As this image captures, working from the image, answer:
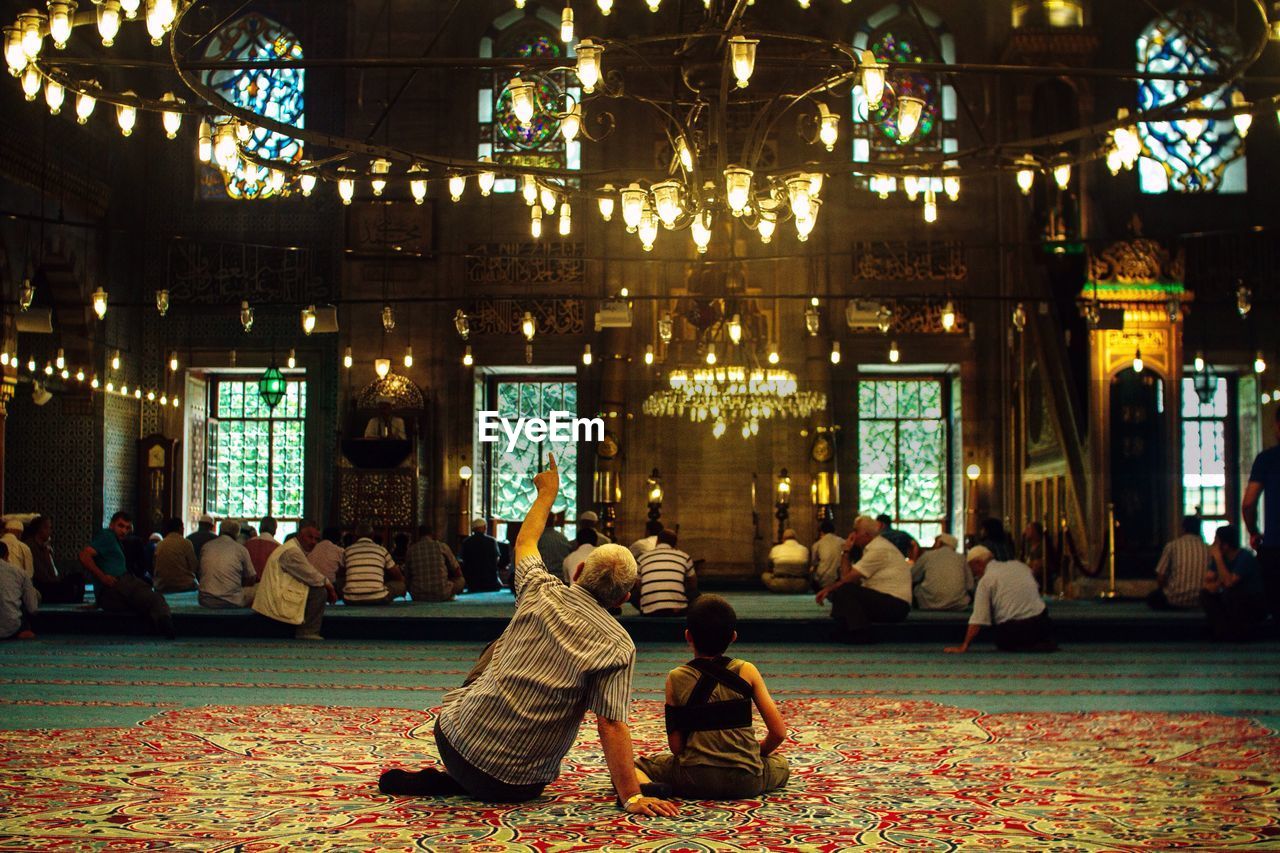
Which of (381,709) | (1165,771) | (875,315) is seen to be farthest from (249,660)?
(875,315)

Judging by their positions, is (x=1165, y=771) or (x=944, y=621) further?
(x=944, y=621)

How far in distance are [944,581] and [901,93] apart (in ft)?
23.1

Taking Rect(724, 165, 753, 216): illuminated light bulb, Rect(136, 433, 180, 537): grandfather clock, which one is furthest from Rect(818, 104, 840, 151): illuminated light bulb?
Rect(136, 433, 180, 537): grandfather clock

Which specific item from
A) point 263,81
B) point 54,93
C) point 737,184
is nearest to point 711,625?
point 737,184

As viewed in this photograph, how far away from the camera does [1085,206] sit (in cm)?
1170

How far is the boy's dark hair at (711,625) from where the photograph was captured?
3.47 metres

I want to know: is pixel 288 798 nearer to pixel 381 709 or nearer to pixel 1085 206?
pixel 381 709

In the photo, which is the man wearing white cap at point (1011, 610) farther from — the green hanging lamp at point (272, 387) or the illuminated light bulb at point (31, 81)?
the green hanging lamp at point (272, 387)

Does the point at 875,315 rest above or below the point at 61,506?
above

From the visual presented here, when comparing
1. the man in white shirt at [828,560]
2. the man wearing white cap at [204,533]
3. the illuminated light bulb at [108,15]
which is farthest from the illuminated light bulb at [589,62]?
the man wearing white cap at [204,533]

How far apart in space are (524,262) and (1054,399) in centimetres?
578

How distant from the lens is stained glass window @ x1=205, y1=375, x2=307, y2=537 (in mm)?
15844

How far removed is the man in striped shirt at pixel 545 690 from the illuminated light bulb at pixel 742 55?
8.25 ft

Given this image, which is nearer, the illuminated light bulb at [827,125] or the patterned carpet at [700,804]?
the patterned carpet at [700,804]
